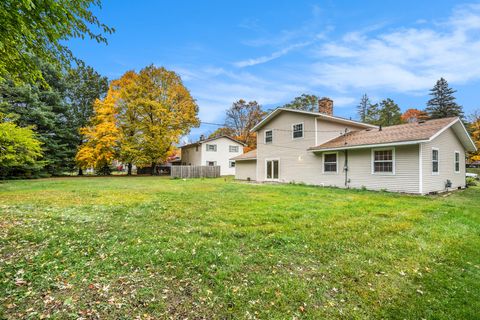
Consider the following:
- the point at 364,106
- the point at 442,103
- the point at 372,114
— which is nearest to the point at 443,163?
the point at 372,114

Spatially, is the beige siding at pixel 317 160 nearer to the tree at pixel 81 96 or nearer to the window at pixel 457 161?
the window at pixel 457 161

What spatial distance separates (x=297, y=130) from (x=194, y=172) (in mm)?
11837

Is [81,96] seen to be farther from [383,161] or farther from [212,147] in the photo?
[383,161]

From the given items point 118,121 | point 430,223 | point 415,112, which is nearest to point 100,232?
point 430,223

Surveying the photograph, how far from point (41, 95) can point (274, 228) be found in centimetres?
3012

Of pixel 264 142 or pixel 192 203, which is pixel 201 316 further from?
pixel 264 142

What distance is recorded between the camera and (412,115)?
43.1m

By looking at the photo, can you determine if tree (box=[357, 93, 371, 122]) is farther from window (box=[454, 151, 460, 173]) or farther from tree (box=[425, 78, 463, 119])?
window (box=[454, 151, 460, 173])

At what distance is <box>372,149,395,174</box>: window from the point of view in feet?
39.6

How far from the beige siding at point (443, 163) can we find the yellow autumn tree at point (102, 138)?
2634 cm

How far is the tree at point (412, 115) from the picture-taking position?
4150cm

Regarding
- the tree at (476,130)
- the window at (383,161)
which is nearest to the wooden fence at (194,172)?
the window at (383,161)

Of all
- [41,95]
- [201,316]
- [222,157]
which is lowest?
[201,316]

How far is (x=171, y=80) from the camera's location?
2888cm
